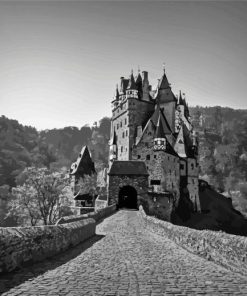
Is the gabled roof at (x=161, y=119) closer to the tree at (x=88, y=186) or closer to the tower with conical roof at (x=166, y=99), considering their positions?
the tower with conical roof at (x=166, y=99)

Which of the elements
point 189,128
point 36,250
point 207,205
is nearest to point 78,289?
point 36,250

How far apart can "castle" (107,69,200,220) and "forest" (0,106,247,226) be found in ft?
81.1

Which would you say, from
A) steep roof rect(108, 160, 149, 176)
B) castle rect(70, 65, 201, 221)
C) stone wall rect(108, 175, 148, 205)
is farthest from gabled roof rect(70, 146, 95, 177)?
stone wall rect(108, 175, 148, 205)

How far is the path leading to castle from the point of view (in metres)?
5.93

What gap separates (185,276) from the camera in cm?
728

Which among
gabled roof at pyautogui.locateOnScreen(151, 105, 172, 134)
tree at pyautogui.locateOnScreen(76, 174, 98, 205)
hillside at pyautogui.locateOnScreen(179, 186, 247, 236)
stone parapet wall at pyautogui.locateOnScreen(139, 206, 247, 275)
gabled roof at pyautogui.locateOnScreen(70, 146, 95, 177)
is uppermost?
gabled roof at pyautogui.locateOnScreen(151, 105, 172, 134)

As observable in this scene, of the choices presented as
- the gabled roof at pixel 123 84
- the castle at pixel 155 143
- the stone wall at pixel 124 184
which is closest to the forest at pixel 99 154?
the castle at pixel 155 143

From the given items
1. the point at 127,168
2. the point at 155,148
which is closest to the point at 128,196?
the point at 127,168

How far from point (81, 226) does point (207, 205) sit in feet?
185

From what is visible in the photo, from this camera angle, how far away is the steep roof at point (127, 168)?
1495 inches

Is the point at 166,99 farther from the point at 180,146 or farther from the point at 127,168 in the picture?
the point at 127,168

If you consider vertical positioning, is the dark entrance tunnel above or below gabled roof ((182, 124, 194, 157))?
below

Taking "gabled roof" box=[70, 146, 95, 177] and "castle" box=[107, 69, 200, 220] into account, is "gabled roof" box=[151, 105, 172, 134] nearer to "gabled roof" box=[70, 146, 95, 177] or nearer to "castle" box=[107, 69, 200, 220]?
"castle" box=[107, 69, 200, 220]

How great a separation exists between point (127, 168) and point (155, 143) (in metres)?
17.5
